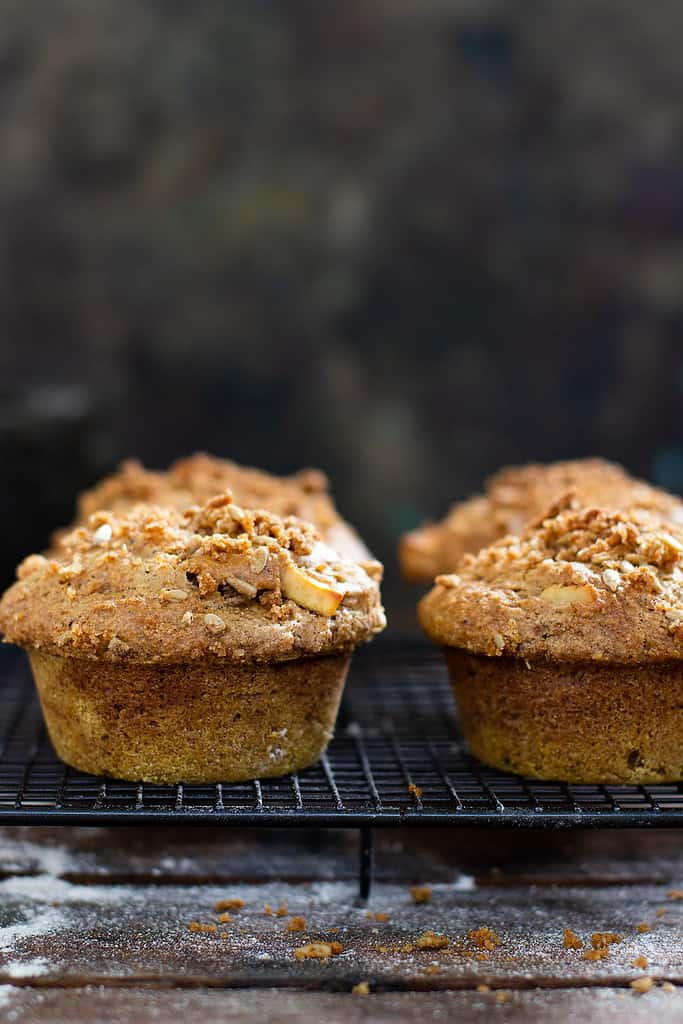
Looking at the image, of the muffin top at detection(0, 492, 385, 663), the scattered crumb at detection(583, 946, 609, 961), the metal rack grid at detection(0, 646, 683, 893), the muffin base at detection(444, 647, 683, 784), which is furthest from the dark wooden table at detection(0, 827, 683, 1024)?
the muffin top at detection(0, 492, 385, 663)

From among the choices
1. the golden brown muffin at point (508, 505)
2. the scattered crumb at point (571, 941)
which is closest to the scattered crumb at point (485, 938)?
the scattered crumb at point (571, 941)

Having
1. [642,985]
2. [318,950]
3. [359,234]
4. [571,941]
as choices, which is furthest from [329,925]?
[359,234]

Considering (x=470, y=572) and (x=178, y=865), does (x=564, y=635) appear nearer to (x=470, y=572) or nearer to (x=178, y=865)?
(x=470, y=572)

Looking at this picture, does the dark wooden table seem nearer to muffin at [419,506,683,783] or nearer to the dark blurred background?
muffin at [419,506,683,783]

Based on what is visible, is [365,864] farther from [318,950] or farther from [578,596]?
[578,596]

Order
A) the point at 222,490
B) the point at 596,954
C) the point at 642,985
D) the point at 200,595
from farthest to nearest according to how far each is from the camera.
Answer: the point at 222,490 < the point at 200,595 < the point at 596,954 < the point at 642,985
